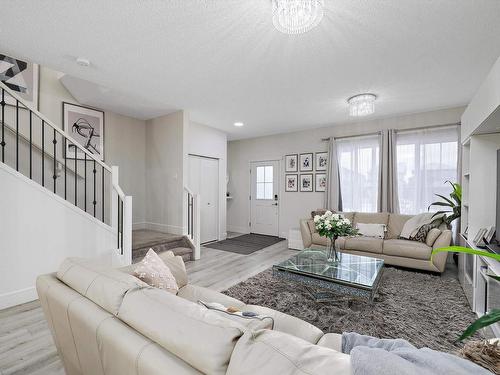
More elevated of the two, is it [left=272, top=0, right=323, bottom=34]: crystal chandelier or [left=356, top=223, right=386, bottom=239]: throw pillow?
[left=272, top=0, right=323, bottom=34]: crystal chandelier

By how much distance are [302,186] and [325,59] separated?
344 cm

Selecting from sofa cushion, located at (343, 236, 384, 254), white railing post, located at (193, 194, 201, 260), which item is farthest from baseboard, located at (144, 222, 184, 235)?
sofa cushion, located at (343, 236, 384, 254)

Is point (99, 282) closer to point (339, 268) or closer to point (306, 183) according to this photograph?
→ point (339, 268)

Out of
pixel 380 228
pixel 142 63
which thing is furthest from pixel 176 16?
pixel 380 228

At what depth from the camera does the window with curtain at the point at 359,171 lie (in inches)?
182

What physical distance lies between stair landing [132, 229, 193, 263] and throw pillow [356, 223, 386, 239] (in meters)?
2.99

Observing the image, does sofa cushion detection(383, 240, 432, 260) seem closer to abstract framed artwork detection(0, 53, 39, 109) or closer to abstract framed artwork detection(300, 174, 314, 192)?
abstract framed artwork detection(300, 174, 314, 192)

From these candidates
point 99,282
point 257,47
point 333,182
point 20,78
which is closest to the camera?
point 99,282

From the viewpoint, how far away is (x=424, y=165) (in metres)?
4.14

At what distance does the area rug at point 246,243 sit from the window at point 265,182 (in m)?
1.07

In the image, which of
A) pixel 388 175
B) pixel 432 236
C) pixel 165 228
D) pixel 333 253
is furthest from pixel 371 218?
pixel 165 228

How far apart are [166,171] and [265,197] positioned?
2.70m

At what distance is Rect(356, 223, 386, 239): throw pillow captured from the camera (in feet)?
13.0

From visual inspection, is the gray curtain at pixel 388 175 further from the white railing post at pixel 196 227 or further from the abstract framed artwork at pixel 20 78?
the abstract framed artwork at pixel 20 78
